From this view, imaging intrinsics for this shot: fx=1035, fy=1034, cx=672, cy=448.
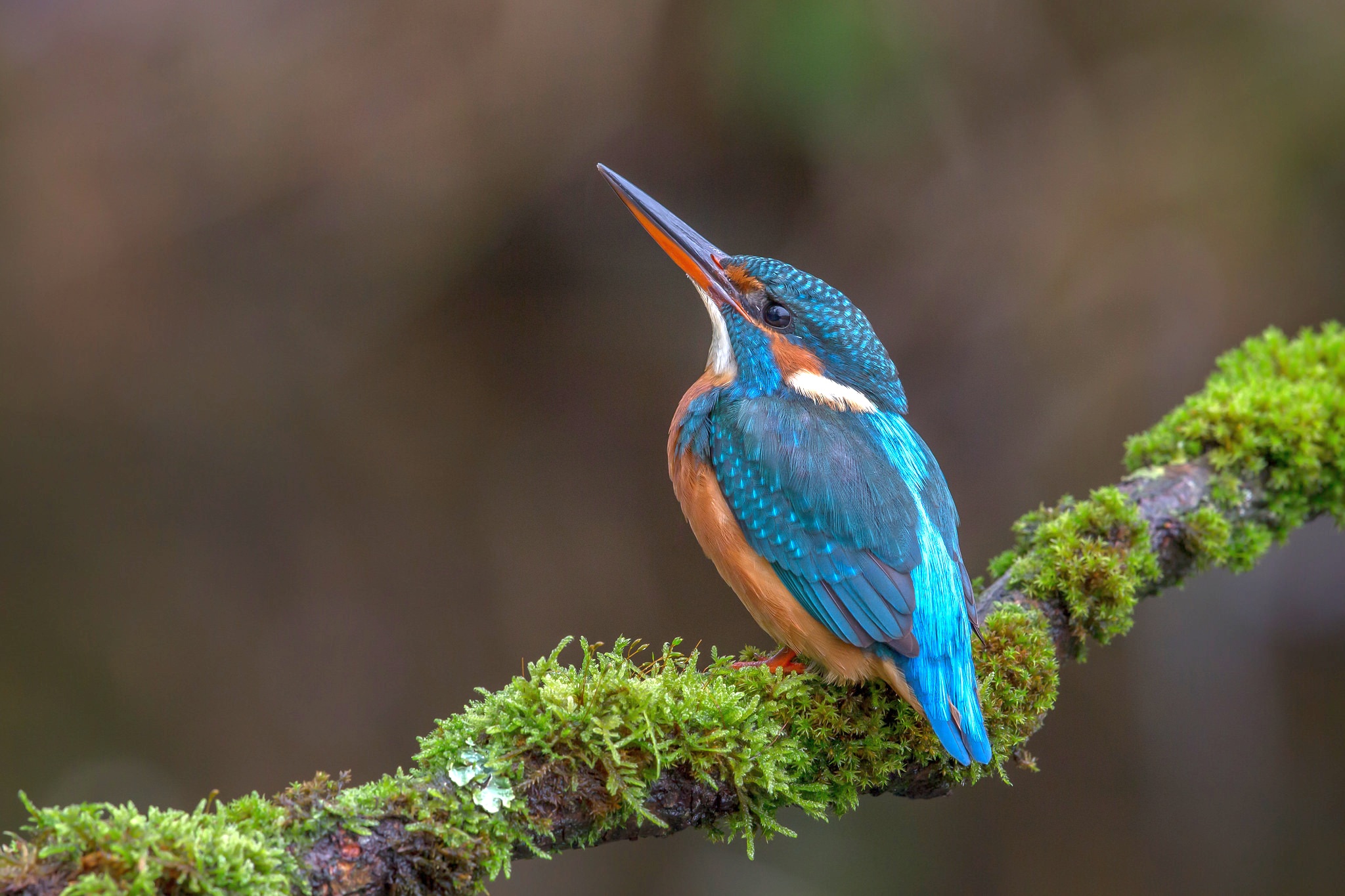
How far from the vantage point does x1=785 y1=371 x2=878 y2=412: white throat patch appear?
107 inches

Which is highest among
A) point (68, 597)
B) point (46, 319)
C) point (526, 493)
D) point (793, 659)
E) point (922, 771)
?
point (46, 319)

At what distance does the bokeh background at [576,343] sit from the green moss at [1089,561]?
1.78 metres

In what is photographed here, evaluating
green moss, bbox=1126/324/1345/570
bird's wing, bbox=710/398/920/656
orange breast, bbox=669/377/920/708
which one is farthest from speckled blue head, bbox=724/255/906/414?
green moss, bbox=1126/324/1345/570

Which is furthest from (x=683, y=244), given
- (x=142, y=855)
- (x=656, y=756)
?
(x=142, y=855)

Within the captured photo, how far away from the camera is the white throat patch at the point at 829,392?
272 cm

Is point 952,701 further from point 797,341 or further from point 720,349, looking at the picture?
point 720,349

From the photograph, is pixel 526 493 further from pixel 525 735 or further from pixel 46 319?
pixel 525 735

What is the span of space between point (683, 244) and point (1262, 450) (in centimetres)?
186

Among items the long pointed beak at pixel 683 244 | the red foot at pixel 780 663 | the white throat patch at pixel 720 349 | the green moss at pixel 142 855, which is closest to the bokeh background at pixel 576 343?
the long pointed beak at pixel 683 244

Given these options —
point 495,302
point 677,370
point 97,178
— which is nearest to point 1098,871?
point 677,370

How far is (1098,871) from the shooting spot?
4.96 m

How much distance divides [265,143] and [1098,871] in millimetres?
5000

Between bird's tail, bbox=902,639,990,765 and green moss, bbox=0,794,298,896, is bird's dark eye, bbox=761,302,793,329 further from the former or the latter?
green moss, bbox=0,794,298,896

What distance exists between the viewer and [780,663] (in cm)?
250
